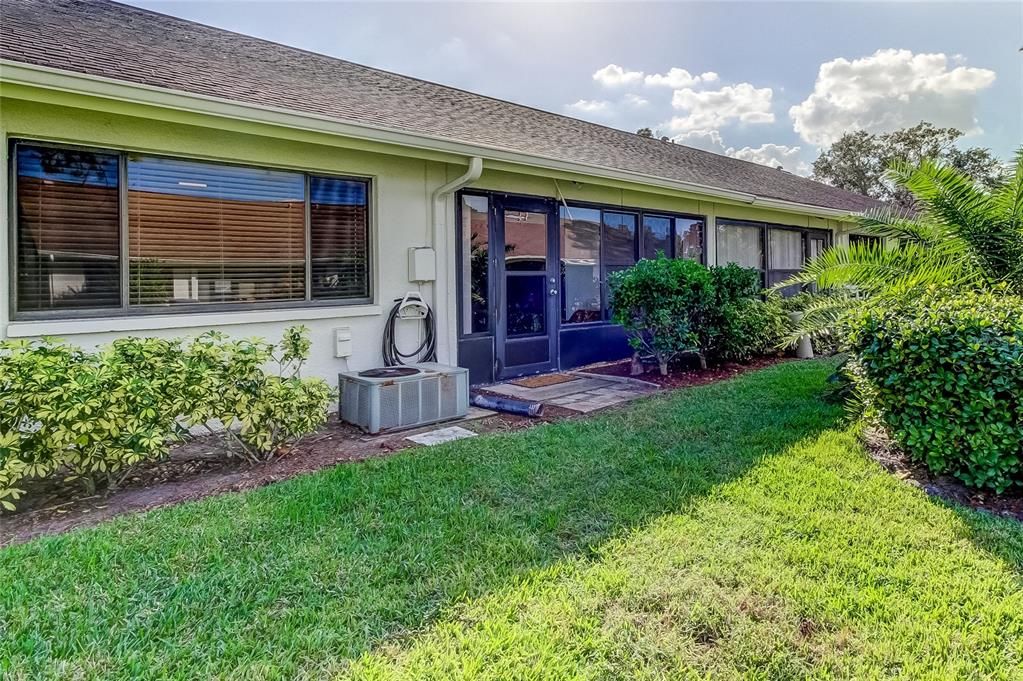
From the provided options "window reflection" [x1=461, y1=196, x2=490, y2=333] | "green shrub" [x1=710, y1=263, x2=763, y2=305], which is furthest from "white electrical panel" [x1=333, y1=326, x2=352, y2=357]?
"green shrub" [x1=710, y1=263, x2=763, y2=305]

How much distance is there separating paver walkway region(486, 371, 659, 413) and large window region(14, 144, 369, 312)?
6.96ft

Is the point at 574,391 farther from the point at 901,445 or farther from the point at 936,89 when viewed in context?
the point at 936,89

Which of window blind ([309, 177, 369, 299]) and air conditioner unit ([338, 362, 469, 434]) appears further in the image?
window blind ([309, 177, 369, 299])

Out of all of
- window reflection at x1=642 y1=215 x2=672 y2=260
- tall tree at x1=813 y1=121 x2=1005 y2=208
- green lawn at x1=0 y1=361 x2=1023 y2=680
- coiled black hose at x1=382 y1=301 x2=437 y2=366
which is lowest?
green lawn at x1=0 y1=361 x2=1023 y2=680

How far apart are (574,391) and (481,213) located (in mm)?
2433

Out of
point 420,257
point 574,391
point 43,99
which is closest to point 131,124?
point 43,99

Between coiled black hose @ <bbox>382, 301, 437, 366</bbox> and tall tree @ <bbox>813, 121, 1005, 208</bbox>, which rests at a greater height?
tall tree @ <bbox>813, 121, 1005, 208</bbox>

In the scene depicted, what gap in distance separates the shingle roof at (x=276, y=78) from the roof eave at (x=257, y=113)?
0.14 metres

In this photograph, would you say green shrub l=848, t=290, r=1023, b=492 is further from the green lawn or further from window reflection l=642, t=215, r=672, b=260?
window reflection l=642, t=215, r=672, b=260

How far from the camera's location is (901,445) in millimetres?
3963

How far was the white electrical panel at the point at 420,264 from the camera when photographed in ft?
20.2

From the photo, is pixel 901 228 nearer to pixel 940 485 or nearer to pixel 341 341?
pixel 940 485

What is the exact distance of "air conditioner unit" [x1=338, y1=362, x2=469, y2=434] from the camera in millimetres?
4984

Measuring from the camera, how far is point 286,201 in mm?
5383
